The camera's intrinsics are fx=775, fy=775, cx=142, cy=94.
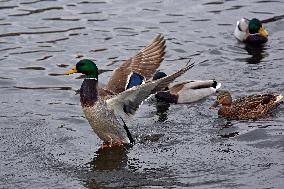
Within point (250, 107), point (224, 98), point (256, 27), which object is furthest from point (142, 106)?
point (256, 27)

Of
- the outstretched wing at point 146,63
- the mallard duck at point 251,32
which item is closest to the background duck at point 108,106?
the outstretched wing at point 146,63

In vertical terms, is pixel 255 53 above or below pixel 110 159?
above

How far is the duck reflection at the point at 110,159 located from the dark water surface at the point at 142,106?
0.03 m

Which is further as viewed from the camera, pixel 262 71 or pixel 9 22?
pixel 9 22

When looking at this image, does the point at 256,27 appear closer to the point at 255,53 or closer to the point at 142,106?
the point at 255,53

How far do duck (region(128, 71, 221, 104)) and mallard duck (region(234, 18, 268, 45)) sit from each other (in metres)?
2.88

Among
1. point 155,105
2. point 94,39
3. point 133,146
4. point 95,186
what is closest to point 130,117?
point 133,146

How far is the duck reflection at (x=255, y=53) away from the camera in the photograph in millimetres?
13977

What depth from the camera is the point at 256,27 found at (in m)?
15.1

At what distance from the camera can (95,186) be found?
355 inches

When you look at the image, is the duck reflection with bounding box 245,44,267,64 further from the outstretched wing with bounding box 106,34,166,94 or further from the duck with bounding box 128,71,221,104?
the outstretched wing with bounding box 106,34,166,94

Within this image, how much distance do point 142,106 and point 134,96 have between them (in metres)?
2.35

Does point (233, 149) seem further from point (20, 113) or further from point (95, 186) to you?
point (20, 113)

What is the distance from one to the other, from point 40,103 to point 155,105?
181 centimetres
